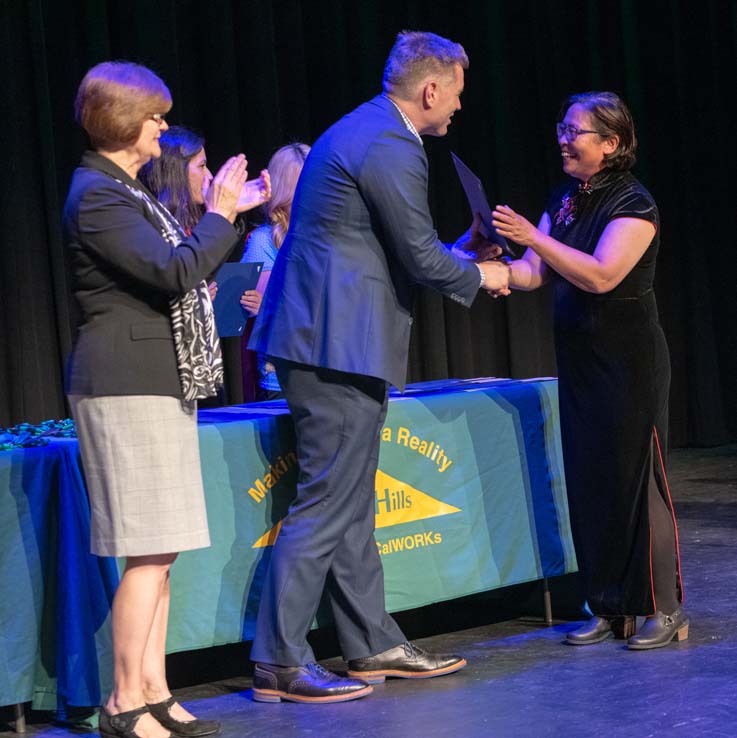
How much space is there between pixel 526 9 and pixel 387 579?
4.40 metres

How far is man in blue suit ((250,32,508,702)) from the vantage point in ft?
9.97

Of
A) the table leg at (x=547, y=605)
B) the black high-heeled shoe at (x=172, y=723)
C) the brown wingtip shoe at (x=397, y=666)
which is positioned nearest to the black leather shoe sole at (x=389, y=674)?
the brown wingtip shoe at (x=397, y=666)

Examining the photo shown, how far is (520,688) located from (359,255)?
112cm

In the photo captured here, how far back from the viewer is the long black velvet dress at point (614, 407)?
336 centimetres

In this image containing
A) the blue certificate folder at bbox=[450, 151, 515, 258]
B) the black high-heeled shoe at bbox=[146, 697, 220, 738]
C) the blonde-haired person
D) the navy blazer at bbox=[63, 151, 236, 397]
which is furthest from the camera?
the blonde-haired person

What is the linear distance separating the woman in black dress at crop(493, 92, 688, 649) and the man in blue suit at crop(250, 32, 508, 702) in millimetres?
356

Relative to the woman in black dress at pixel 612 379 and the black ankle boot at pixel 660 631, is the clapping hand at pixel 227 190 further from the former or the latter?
the black ankle boot at pixel 660 631

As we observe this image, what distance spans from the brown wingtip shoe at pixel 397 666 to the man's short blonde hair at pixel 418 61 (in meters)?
1.41

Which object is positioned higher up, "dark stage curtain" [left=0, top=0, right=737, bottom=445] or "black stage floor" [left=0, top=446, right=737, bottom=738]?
"dark stage curtain" [left=0, top=0, right=737, bottom=445]

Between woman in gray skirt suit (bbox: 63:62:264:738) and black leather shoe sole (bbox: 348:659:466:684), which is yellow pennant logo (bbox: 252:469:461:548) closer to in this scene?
black leather shoe sole (bbox: 348:659:466:684)

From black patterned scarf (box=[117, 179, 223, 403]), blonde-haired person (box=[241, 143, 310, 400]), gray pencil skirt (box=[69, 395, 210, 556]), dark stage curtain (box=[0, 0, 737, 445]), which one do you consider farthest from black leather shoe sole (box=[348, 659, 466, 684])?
dark stage curtain (box=[0, 0, 737, 445])

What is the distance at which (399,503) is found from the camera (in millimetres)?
3465

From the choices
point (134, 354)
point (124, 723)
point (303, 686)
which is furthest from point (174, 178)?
point (124, 723)

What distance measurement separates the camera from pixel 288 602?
10.1 ft
